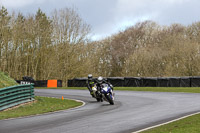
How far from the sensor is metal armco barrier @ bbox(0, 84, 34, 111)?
15.5 meters

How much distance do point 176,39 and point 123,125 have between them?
54569 mm

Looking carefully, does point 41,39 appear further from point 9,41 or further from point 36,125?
point 36,125

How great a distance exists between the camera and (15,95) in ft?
55.2

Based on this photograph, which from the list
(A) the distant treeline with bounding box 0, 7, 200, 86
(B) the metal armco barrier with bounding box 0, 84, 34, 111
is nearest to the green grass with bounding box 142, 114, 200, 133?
(B) the metal armco barrier with bounding box 0, 84, 34, 111

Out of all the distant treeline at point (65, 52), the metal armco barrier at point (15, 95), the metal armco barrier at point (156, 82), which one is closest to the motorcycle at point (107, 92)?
the metal armco barrier at point (15, 95)

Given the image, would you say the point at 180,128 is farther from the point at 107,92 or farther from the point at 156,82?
the point at 156,82

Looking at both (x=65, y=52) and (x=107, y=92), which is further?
(x=65, y=52)

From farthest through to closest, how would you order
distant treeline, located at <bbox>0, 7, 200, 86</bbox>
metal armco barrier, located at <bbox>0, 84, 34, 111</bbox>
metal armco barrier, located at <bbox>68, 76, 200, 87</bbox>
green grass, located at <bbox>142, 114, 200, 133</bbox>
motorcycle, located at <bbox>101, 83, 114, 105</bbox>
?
distant treeline, located at <bbox>0, 7, 200, 86</bbox>, metal armco barrier, located at <bbox>68, 76, 200, 87</bbox>, motorcycle, located at <bbox>101, 83, 114, 105</bbox>, metal armco barrier, located at <bbox>0, 84, 34, 111</bbox>, green grass, located at <bbox>142, 114, 200, 133</bbox>

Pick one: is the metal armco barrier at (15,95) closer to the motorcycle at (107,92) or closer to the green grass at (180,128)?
the motorcycle at (107,92)

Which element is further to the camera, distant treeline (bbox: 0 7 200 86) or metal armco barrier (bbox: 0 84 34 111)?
Answer: distant treeline (bbox: 0 7 200 86)

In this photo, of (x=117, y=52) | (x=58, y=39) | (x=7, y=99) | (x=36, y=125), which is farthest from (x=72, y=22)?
(x=36, y=125)

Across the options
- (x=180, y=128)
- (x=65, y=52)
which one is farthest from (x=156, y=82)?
(x=180, y=128)

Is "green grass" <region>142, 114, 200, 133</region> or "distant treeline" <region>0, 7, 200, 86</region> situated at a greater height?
"distant treeline" <region>0, 7, 200, 86</region>

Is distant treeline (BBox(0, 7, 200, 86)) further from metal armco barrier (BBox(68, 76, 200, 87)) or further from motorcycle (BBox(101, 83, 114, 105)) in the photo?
motorcycle (BBox(101, 83, 114, 105))
